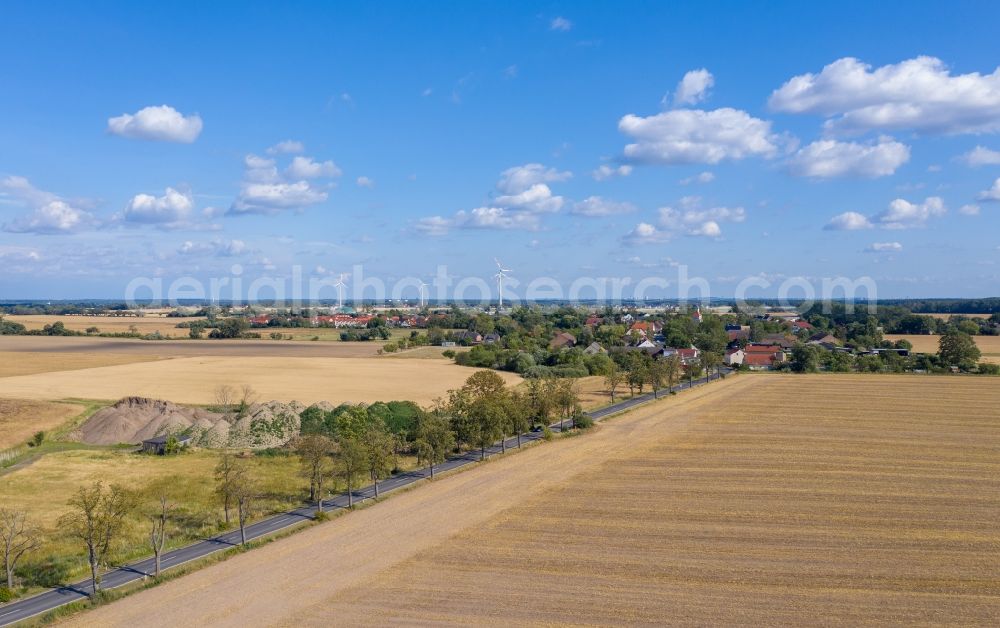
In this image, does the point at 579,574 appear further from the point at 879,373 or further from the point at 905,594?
the point at 879,373

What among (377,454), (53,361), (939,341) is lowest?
(53,361)

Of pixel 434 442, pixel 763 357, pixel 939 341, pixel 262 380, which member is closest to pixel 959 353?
A: pixel 939 341

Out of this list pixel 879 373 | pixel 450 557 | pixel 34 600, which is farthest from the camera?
pixel 879 373

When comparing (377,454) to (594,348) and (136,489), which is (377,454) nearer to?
(136,489)

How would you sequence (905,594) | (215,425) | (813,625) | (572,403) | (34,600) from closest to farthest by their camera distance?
(813,625) → (905,594) → (34,600) → (215,425) → (572,403)

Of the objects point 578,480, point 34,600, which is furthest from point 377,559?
point 578,480

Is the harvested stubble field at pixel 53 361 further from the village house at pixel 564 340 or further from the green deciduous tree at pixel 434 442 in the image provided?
the green deciduous tree at pixel 434 442

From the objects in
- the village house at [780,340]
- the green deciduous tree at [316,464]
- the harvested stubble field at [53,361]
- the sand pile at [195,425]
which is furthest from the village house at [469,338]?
the green deciduous tree at [316,464]
